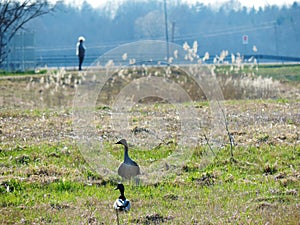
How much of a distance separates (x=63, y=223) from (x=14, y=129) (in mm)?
7900

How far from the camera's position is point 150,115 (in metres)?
18.2

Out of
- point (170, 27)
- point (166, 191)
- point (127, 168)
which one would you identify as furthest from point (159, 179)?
point (170, 27)

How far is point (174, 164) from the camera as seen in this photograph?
446 inches

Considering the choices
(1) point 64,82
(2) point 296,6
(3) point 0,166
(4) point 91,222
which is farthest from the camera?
(2) point 296,6

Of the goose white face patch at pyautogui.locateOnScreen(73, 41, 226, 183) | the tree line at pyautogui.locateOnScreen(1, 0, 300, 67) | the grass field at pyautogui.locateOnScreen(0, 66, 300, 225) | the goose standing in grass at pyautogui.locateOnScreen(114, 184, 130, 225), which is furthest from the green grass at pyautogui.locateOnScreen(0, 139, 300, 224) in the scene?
the tree line at pyautogui.locateOnScreen(1, 0, 300, 67)

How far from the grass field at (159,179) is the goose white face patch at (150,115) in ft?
0.41

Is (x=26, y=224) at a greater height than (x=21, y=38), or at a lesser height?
lesser

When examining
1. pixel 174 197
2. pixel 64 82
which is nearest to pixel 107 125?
pixel 174 197

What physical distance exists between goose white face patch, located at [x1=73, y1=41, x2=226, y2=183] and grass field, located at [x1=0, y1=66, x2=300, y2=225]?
12 centimetres

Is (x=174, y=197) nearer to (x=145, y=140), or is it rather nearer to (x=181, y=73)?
(x=145, y=140)

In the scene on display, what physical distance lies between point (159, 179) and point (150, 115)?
320 inches

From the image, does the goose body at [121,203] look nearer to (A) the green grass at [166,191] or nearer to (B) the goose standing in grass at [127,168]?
(A) the green grass at [166,191]

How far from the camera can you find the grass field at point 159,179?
8.18m

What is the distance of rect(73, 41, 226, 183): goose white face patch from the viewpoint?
12031 mm
